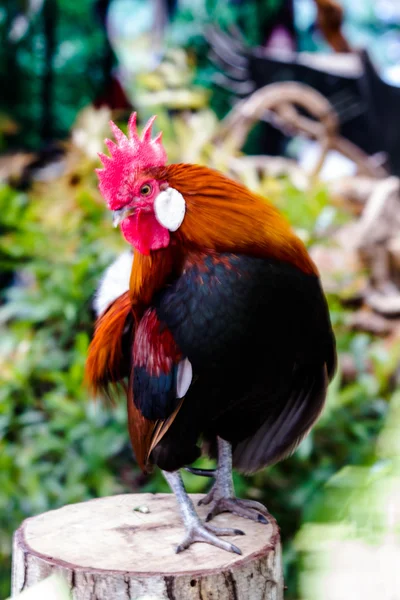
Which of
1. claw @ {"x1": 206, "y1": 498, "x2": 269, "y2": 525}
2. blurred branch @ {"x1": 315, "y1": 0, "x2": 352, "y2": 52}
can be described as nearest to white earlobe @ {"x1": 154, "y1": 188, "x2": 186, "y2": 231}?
claw @ {"x1": 206, "y1": 498, "x2": 269, "y2": 525}

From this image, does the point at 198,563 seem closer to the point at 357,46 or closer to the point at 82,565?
the point at 82,565

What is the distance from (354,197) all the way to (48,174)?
6.01 feet

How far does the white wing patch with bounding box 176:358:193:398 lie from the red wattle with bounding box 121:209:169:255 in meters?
0.23

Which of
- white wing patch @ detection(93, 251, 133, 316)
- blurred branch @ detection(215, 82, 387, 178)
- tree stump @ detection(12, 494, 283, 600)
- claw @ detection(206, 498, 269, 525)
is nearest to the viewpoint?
tree stump @ detection(12, 494, 283, 600)

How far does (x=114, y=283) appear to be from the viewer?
66.0 inches

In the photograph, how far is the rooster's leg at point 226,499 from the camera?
59.9 inches

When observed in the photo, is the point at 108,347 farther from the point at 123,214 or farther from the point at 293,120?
the point at 293,120

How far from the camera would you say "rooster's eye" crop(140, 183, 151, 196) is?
4.18 feet

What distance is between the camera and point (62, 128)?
167 inches

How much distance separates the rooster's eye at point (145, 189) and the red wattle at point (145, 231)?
1.4 inches

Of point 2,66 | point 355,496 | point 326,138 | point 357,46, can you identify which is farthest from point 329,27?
point 355,496

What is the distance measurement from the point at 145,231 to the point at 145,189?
8cm

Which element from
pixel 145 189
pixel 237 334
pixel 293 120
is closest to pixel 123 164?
pixel 145 189

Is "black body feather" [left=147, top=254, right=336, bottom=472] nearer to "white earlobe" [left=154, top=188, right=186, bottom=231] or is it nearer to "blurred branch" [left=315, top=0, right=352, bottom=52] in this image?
"white earlobe" [left=154, top=188, right=186, bottom=231]
